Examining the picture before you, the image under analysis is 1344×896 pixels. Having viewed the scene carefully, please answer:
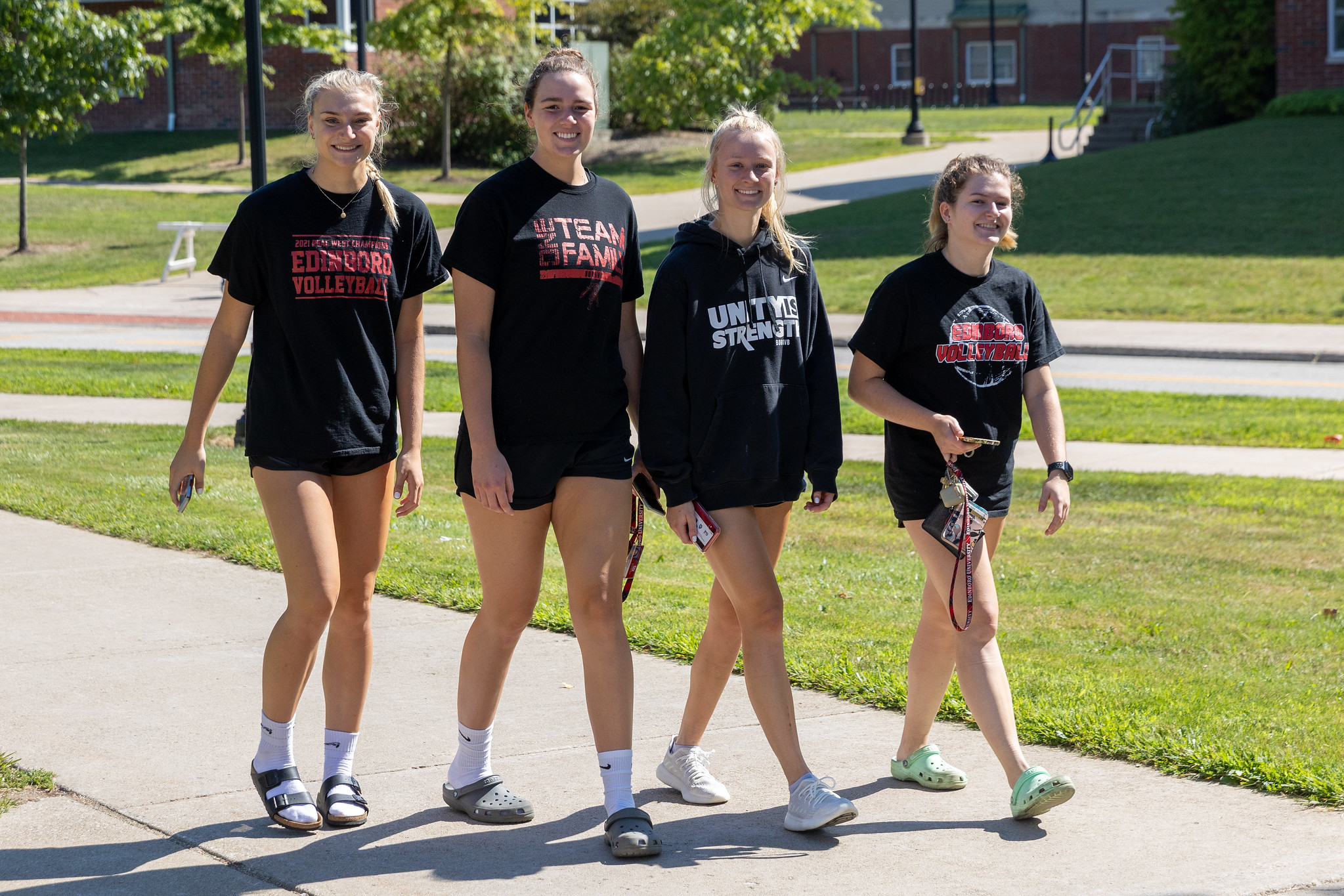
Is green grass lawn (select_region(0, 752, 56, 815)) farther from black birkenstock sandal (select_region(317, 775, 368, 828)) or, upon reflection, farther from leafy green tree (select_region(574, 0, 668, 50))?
leafy green tree (select_region(574, 0, 668, 50))

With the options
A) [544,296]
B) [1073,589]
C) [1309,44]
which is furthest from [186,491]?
[1309,44]

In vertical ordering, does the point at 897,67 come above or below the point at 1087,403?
above

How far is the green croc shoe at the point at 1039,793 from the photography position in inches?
155

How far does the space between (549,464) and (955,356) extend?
1.20m

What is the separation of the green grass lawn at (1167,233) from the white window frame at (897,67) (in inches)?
1245

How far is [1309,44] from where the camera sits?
30.8 metres

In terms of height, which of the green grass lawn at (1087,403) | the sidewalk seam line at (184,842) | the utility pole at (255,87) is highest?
the utility pole at (255,87)

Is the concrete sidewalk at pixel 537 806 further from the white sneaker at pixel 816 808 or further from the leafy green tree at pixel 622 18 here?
the leafy green tree at pixel 622 18

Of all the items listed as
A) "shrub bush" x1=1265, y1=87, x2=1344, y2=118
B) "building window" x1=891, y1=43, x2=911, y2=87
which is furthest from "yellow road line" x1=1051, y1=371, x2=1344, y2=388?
"building window" x1=891, y1=43, x2=911, y2=87

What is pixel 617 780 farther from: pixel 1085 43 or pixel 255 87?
pixel 1085 43

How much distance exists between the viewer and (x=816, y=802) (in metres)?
3.93

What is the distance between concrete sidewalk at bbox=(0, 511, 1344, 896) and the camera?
3.66m

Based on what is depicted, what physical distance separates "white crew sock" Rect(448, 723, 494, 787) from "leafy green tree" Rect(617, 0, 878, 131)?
3177cm

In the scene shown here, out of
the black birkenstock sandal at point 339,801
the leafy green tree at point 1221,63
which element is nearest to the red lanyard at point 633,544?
the black birkenstock sandal at point 339,801
